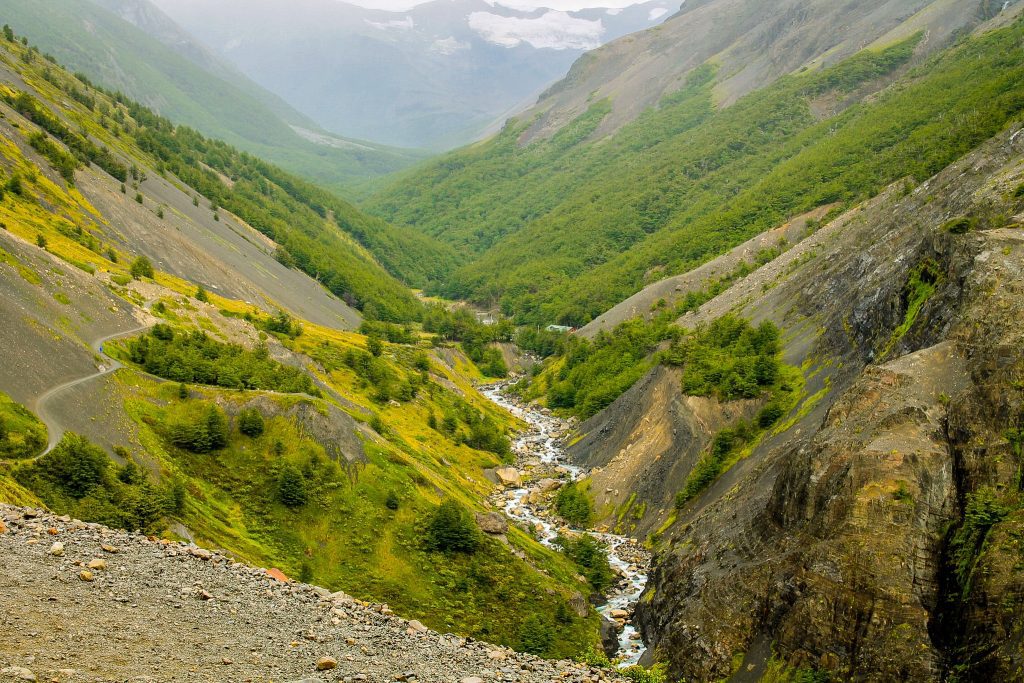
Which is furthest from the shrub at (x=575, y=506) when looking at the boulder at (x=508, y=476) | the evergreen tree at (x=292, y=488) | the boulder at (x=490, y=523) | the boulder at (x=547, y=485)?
the evergreen tree at (x=292, y=488)

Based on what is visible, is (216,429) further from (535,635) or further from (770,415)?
(770,415)

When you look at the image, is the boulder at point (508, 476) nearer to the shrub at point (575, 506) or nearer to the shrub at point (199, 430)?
the shrub at point (575, 506)

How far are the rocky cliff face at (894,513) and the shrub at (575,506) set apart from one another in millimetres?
11548

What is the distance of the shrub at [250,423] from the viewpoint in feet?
152

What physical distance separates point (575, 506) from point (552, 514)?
9.02ft

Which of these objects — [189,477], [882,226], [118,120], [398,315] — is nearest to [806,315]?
[882,226]

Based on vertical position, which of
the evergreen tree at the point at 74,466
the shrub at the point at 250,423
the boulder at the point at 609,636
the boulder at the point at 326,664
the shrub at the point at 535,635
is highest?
the evergreen tree at the point at 74,466

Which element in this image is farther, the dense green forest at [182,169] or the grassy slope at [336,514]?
the dense green forest at [182,169]

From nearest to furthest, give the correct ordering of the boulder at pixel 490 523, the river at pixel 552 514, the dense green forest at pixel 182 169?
the river at pixel 552 514 → the boulder at pixel 490 523 → the dense green forest at pixel 182 169

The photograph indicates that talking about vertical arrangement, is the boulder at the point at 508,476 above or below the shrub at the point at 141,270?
below

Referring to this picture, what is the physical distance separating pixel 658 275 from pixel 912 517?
13298 cm

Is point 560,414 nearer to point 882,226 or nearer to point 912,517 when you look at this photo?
point 882,226

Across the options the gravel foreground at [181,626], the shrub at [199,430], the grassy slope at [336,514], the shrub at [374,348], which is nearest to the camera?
the gravel foreground at [181,626]

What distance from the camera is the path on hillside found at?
35.1 meters
